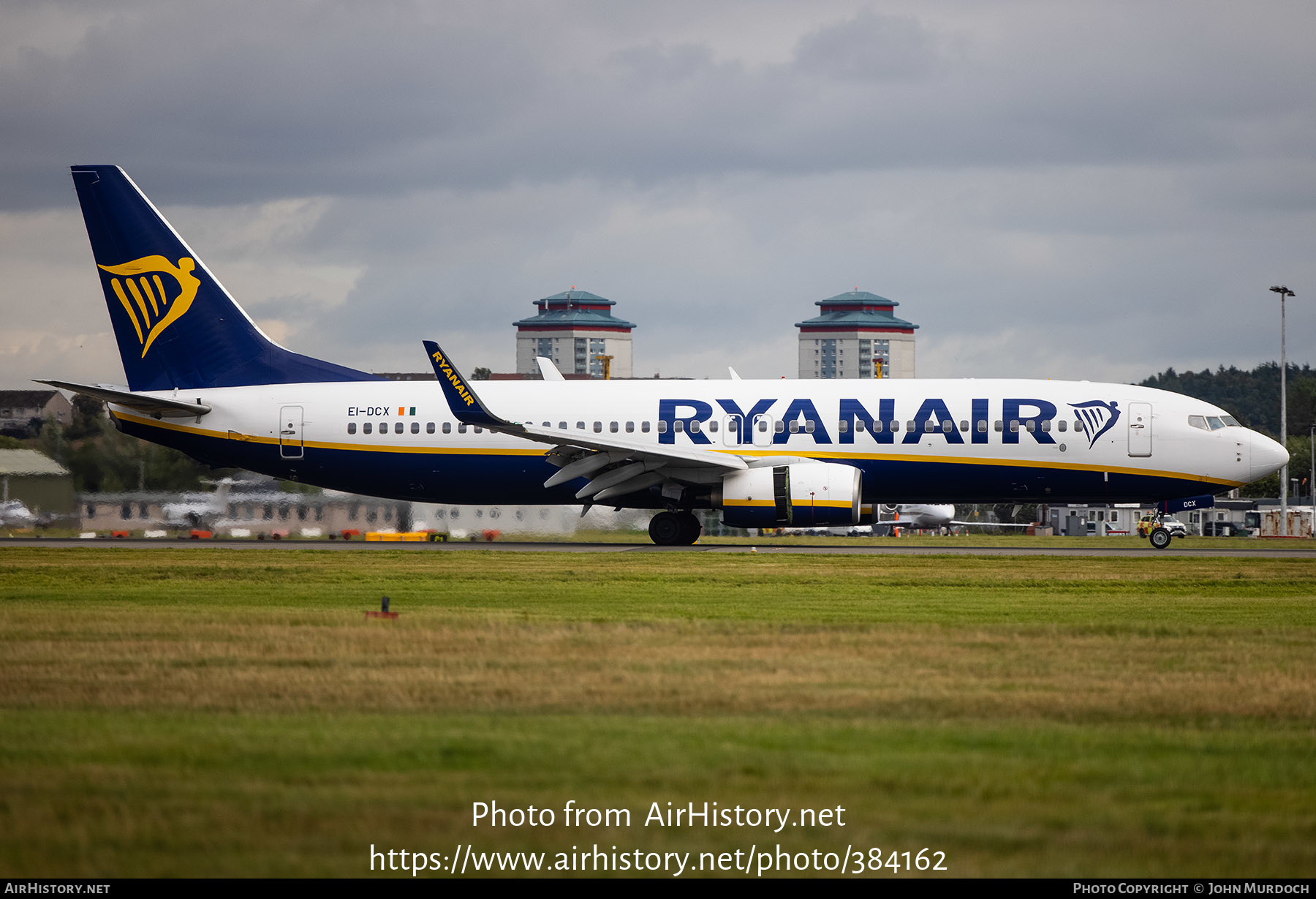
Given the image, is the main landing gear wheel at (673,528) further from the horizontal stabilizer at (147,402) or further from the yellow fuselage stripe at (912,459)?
the horizontal stabilizer at (147,402)

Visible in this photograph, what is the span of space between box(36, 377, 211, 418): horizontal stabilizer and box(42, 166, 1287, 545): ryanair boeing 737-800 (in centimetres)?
10

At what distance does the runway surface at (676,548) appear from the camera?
98.9 ft

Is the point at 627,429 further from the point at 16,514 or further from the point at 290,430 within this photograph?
the point at 16,514

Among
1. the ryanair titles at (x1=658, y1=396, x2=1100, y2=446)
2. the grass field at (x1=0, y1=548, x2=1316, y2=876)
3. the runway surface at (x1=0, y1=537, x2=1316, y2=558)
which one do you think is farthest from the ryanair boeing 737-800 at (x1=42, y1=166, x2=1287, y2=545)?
the grass field at (x1=0, y1=548, x2=1316, y2=876)

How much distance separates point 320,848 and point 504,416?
2732cm

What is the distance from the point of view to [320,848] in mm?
6668

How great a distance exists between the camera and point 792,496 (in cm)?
3003

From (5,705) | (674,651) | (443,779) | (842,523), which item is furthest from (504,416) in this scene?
(443,779)

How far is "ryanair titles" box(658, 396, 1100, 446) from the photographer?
31531mm

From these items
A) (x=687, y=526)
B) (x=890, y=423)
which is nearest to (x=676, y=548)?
(x=687, y=526)

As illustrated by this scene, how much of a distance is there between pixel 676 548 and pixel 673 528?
1.10 meters

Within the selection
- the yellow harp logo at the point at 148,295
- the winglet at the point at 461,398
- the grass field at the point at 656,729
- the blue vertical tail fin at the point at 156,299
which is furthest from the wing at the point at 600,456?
the grass field at the point at 656,729
